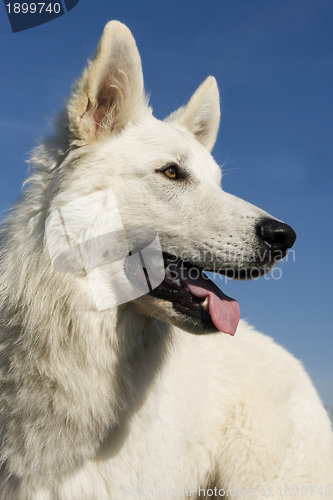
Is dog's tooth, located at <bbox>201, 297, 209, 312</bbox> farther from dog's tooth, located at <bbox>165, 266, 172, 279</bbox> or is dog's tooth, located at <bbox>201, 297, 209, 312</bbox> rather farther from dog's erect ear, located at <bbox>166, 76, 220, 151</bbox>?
dog's erect ear, located at <bbox>166, 76, 220, 151</bbox>

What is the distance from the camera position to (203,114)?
459 cm

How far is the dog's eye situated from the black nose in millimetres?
719

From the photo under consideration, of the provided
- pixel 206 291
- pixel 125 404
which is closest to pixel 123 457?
pixel 125 404

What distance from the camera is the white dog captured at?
3348 mm

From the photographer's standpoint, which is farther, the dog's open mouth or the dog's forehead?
the dog's forehead

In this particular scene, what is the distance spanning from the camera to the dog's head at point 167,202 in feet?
11.1

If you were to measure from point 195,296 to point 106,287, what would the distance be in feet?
1.97

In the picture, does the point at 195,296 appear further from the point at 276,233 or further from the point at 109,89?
the point at 109,89

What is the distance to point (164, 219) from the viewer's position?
347 cm

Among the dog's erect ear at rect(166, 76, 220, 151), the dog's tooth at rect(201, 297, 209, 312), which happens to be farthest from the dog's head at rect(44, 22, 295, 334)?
the dog's erect ear at rect(166, 76, 220, 151)

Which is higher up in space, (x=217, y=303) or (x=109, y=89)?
(x=109, y=89)

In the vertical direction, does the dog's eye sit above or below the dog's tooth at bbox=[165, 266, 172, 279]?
above

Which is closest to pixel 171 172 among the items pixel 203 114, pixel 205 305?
pixel 205 305

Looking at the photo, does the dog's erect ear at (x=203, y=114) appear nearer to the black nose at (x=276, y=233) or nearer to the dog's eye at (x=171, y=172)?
the dog's eye at (x=171, y=172)
